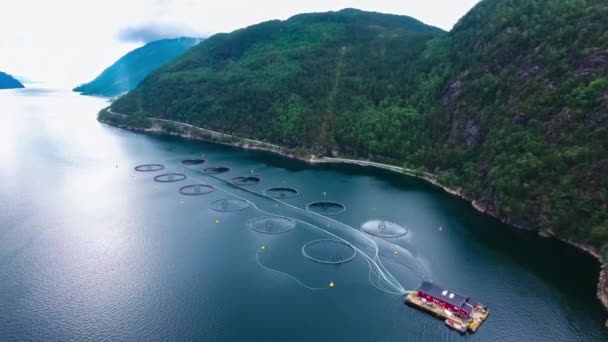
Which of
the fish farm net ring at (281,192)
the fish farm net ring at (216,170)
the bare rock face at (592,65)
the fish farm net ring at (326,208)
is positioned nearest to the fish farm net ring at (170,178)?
the fish farm net ring at (216,170)

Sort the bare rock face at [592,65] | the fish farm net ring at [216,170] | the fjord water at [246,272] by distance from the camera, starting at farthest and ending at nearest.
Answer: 1. the fish farm net ring at [216,170]
2. the bare rock face at [592,65]
3. the fjord water at [246,272]

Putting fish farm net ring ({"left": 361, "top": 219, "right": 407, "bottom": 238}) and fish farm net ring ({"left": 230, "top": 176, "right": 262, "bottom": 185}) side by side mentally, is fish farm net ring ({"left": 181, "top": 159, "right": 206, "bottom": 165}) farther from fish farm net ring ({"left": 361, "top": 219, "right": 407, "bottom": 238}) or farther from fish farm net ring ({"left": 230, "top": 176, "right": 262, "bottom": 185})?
fish farm net ring ({"left": 361, "top": 219, "right": 407, "bottom": 238})

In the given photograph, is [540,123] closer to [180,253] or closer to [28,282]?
[180,253]

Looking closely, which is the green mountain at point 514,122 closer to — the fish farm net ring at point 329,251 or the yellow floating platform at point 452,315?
the yellow floating platform at point 452,315

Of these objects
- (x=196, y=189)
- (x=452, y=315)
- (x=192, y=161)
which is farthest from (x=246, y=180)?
(x=452, y=315)

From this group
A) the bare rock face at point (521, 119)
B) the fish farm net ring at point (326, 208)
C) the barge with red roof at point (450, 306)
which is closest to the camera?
the barge with red roof at point (450, 306)

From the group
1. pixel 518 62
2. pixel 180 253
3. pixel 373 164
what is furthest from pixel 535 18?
pixel 180 253

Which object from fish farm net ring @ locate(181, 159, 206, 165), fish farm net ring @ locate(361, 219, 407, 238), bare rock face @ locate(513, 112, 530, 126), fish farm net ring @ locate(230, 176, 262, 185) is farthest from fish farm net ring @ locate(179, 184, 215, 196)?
bare rock face @ locate(513, 112, 530, 126)
